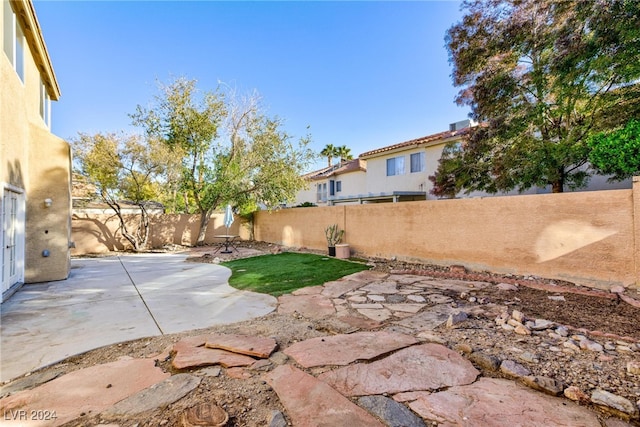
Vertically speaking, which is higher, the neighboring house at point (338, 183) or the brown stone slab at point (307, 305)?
the neighboring house at point (338, 183)

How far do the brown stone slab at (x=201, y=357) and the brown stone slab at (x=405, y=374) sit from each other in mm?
891

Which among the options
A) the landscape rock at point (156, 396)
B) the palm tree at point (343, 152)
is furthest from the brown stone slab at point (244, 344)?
the palm tree at point (343, 152)

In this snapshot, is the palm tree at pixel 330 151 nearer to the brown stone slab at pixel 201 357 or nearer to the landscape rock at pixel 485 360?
the brown stone slab at pixel 201 357

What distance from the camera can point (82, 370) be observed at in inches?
111

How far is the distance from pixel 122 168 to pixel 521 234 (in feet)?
50.6

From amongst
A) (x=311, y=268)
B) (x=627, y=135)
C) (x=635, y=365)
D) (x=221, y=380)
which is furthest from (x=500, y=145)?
(x=221, y=380)

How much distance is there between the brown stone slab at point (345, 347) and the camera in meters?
2.93

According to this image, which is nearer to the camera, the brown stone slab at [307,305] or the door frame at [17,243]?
the brown stone slab at [307,305]

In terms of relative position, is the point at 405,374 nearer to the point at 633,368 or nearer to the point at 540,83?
the point at 633,368

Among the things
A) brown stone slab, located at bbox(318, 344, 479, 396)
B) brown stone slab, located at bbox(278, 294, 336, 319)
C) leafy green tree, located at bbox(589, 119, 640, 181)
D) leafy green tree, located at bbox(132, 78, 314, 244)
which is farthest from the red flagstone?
leafy green tree, located at bbox(132, 78, 314, 244)

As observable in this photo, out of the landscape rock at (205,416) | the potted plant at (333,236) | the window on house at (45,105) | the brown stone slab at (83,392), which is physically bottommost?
the brown stone slab at (83,392)

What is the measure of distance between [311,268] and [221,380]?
241 inches

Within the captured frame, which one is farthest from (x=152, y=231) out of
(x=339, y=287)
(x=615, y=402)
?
(x=615, y=402)

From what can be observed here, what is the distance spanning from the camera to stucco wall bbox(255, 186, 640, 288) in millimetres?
5449
